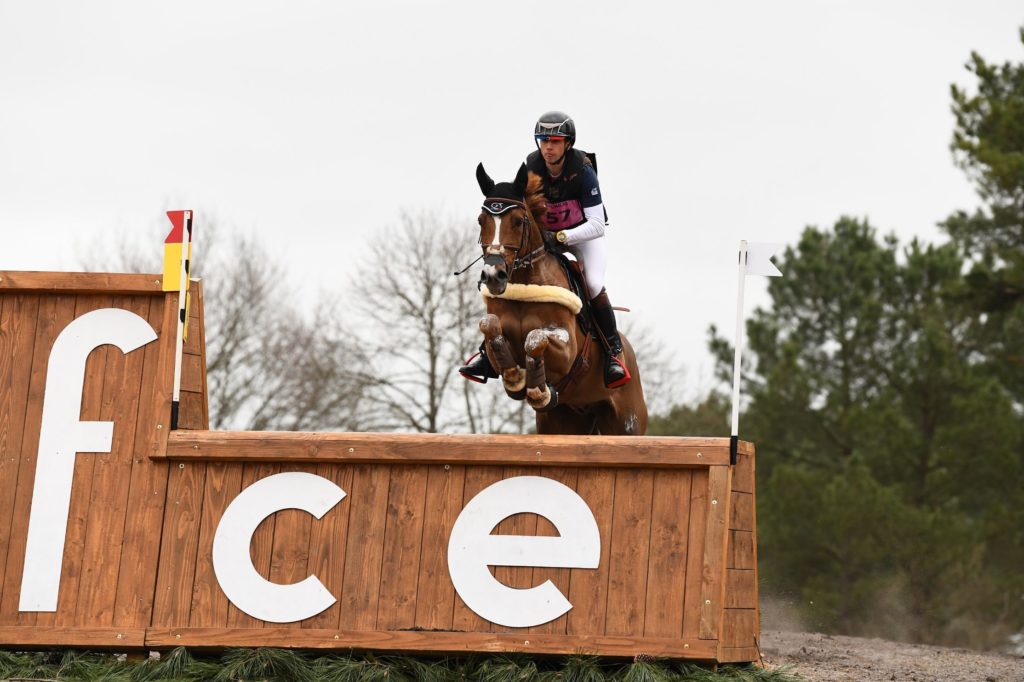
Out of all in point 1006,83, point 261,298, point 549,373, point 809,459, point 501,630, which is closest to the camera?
point 501,630

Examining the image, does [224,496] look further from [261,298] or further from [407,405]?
[261,298]

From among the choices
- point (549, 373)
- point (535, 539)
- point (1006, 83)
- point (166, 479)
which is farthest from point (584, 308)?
point (1006, 83)

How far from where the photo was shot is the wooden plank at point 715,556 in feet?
19.9

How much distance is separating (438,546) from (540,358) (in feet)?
4.86

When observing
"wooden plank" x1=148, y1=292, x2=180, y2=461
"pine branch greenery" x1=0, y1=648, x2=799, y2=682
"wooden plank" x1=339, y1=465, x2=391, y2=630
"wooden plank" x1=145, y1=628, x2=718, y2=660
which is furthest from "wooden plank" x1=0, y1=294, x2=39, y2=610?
"wooden plank" x1=339, y1=465, x2=391, y2=630

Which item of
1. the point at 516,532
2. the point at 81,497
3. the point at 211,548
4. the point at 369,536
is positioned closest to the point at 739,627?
the point at 516,532

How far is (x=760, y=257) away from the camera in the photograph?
664cm

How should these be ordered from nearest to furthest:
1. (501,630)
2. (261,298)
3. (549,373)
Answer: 1. (501,630)
2. (549,373)
3. (261,298)

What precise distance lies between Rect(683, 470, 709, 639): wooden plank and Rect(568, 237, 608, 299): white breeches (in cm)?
214

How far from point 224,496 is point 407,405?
742 inches

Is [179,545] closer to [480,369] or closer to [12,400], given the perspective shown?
[12,400]

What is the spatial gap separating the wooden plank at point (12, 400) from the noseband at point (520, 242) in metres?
2.41

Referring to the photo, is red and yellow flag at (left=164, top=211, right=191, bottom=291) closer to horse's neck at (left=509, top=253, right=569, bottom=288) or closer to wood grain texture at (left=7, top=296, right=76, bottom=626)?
wood grain texture at (left=7, top=296, right=76, bottom=626)

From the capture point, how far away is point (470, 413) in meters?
24.6
